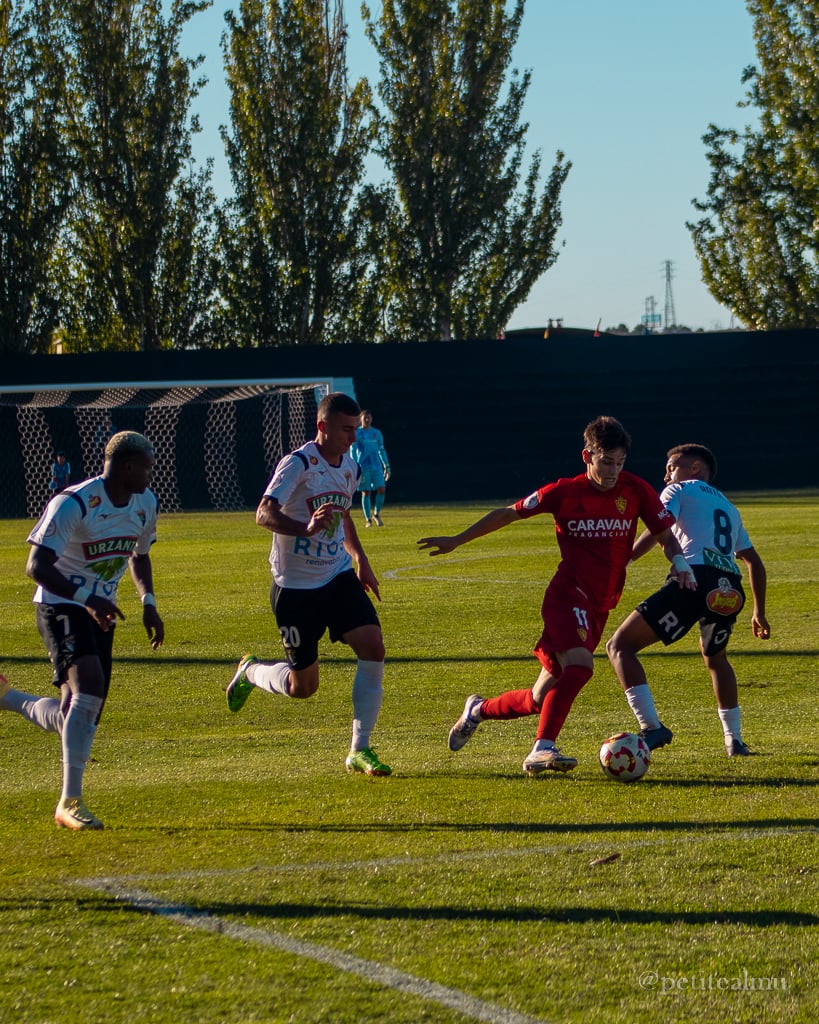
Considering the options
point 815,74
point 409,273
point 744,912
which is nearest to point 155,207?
point 409,273

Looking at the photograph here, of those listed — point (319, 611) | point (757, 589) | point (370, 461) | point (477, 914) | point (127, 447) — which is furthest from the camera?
point (370, 461)

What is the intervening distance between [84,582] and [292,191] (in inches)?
1468

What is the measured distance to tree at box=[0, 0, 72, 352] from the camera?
3997cm

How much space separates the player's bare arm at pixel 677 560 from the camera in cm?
684

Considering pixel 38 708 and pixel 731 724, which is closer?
pixel 38 708

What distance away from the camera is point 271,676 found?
7691mm

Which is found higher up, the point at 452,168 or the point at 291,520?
the point at 452,168

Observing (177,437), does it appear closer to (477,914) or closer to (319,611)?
(319,611)

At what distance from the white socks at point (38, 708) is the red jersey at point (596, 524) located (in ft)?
8.03

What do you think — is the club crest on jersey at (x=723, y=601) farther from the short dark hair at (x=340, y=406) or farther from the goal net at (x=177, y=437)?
the goal net at (x=177, y=437)

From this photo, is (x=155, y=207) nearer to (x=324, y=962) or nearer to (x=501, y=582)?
(x=501, y=582)

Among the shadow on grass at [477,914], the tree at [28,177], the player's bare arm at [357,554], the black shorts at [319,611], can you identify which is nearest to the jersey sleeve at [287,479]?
the player's bare arm at [357,554]

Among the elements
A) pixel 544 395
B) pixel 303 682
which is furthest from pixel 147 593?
pixel 544 395

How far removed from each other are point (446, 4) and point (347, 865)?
139 ft
